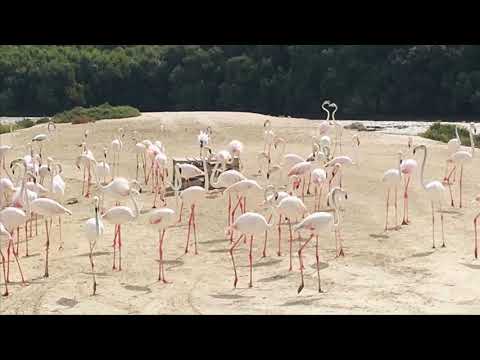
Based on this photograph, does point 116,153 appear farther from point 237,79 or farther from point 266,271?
point 237,79

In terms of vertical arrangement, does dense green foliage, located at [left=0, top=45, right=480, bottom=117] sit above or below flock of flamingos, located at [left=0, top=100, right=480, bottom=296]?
above

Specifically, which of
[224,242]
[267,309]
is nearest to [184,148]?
[224,242]

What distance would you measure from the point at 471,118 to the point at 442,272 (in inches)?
1493

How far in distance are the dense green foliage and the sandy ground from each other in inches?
1311

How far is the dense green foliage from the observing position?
49.2m

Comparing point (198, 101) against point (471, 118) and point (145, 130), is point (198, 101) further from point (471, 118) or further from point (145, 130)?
point (145, 130)

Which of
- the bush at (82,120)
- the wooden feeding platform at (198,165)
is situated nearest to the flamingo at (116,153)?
the wooden feeding platform at (198,165)

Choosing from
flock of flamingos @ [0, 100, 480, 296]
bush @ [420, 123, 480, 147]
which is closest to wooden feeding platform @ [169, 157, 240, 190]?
flock of flamingos @ [0, 100, 480, 296]

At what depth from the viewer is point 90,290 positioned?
1023 cm

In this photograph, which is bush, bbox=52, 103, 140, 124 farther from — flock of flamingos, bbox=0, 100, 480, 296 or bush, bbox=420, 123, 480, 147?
bush, bbox=420, 123, 480, 147

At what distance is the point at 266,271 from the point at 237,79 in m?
43.1

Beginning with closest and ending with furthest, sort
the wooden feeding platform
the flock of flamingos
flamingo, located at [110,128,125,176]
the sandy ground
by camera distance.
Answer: the sandy ground < the flock of flamingos < the wooden feeding platform < flamingo, located at [110,128,125,176]

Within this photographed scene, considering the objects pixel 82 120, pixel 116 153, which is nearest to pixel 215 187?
pixel 116 153

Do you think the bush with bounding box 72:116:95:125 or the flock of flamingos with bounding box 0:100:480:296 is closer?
the flock of flamingos with bounding box 0:100:480:296
